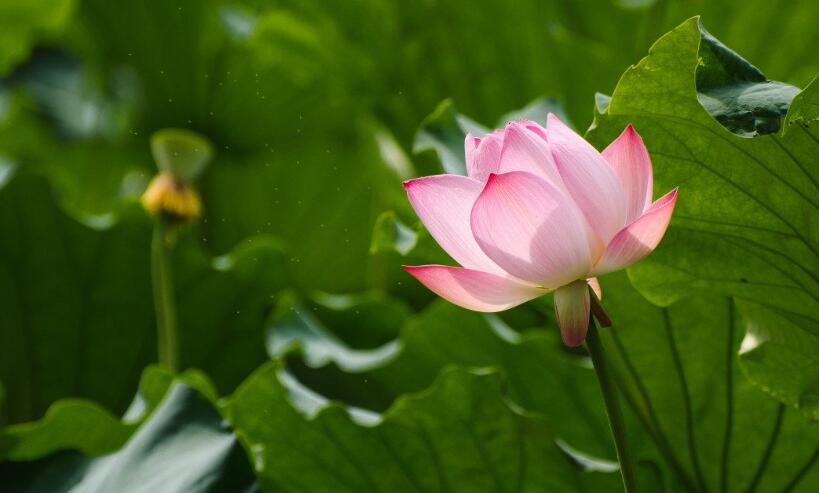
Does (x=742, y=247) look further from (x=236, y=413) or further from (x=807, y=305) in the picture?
(x=236, y=413)

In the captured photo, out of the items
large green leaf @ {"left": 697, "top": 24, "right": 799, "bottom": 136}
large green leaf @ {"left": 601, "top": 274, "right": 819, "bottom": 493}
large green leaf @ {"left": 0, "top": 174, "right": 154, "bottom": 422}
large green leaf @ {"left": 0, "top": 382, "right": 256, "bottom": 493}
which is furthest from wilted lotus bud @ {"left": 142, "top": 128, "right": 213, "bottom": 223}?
large green leaf @ {"left": 697, "top": 24, "right": 799, "bottom": 136}

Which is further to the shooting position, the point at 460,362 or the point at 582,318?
the point at 460,362

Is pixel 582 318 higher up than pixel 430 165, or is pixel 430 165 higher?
pixel 582 318

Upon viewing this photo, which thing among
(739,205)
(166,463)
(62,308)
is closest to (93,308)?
(62,308)

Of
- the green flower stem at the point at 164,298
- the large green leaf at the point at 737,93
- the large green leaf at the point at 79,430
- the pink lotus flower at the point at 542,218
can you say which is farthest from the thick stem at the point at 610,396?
the green flower stem at the point at 164,298

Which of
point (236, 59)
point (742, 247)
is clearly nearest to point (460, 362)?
point (742, 247)

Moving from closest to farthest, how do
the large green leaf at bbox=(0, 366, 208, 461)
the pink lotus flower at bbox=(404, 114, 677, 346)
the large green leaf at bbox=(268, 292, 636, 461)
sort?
the pink lotus flower at bbox=(404, 114, 677, 346) → the large green leaf at bbox=(0, 366, 208, 461) → the large green leaf at bbox=(268, 292, 636, 461)

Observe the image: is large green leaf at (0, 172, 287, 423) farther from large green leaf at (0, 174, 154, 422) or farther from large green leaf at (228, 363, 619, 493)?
large green leaf at (228, 363, 619, 493)
